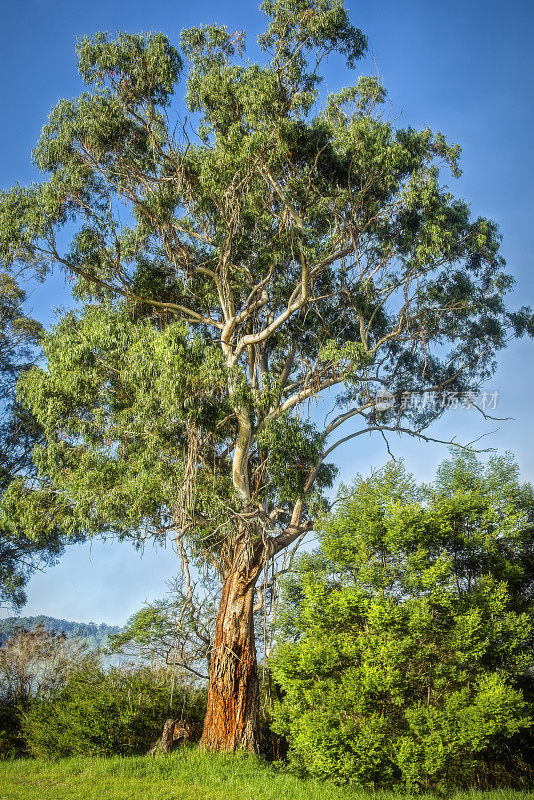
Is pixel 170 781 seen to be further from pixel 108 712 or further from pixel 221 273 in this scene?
pixel 221 273

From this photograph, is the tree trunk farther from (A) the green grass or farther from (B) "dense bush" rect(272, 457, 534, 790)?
(B) "dense bush" rect(272, 457, 534, 790)

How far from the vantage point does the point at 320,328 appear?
12547mm

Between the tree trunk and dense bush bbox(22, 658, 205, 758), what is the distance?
0.81m

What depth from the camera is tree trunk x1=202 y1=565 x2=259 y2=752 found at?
9.27 m

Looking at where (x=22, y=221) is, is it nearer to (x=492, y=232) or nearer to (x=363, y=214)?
(x=363, y=214)

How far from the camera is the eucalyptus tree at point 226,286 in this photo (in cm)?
966

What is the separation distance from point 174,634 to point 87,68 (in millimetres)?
10638

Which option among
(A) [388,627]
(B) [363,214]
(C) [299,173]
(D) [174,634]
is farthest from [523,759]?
(C) [299,173]

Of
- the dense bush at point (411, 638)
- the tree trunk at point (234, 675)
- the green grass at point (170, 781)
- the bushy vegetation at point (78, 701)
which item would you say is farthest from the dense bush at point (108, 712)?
the dense bush at point (411, 638)

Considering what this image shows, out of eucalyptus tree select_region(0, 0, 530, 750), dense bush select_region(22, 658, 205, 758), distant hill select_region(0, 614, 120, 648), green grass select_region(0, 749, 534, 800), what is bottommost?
green grass select_region(0, 749, 534, 800)

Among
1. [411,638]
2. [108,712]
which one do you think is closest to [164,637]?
[108,712]

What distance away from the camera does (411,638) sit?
7652 millimetres

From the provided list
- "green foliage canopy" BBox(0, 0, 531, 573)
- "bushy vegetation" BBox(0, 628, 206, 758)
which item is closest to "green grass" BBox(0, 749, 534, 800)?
"bushy vegetation" BBox(0, 628, 206, 758)

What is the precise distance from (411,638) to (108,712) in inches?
211
